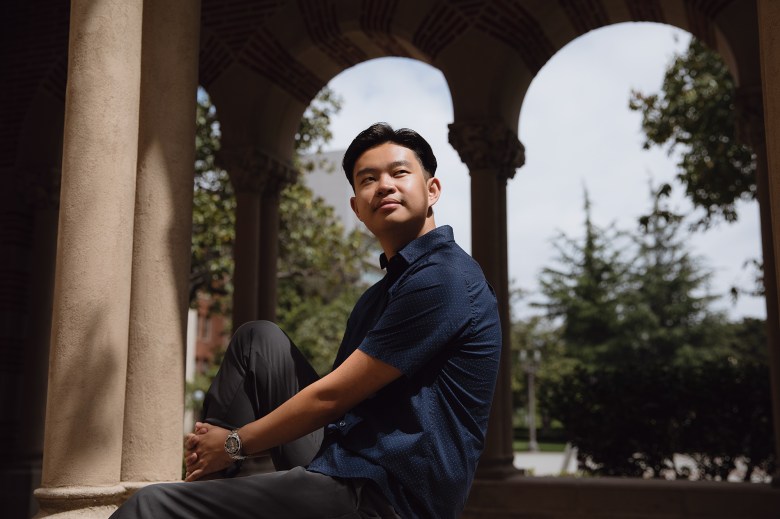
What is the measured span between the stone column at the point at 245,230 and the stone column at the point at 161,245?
5.06 metres

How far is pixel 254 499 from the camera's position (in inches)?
88.8

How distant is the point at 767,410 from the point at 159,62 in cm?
832

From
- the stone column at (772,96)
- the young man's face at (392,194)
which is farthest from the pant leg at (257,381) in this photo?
the stone column at (772,96)

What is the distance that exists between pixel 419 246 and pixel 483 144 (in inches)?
260

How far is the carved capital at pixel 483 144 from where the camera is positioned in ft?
29.6

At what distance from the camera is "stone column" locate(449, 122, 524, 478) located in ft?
29.2

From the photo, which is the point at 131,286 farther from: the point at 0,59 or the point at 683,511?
the point at 0,59

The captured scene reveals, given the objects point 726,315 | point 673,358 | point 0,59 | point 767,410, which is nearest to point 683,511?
point 767,410

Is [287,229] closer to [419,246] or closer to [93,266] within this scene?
[93,266]

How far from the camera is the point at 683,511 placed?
24.8ft

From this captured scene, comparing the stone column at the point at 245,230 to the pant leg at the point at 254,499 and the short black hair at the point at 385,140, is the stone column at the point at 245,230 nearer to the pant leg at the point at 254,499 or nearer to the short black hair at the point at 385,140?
the short black hair at the point at 385,140

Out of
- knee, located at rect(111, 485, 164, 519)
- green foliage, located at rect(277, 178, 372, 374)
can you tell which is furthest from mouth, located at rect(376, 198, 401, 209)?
green foliage, located at rect(277, 178, 372, 374)

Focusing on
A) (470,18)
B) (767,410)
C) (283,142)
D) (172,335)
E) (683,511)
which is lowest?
(683,511)

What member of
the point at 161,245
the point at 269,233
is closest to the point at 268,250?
the point at 269,233
